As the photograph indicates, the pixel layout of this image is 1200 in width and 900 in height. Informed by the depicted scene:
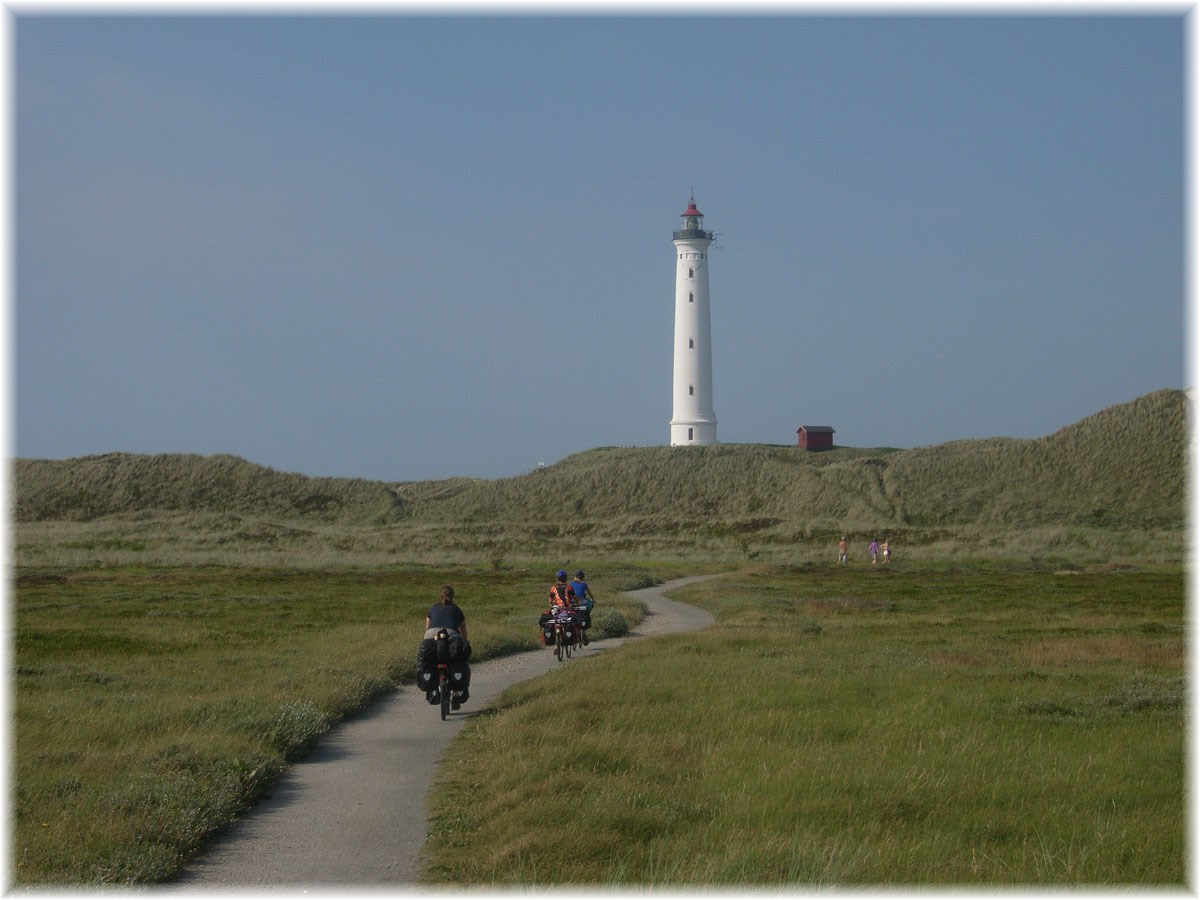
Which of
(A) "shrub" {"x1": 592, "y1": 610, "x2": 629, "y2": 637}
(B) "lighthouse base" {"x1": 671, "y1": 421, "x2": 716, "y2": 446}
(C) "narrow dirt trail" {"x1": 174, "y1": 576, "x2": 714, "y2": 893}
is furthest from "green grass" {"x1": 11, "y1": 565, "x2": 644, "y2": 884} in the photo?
(B) "lighthouse base" {"x1": 671, "y1": 421, "x2": 716, "y2": 446}

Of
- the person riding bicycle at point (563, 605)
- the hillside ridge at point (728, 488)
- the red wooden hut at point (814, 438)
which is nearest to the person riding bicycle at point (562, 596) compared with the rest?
the person riding bicycle at point (563, 605)

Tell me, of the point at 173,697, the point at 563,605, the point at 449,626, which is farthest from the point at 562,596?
the point at 173,697

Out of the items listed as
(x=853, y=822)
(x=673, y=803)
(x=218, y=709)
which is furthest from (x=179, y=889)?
→ (x=218, y=709)

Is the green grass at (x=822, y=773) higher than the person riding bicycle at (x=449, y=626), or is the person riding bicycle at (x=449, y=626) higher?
the person riding bicycle at (x=449, y=626)

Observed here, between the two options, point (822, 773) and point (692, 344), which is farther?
point (692, 344)

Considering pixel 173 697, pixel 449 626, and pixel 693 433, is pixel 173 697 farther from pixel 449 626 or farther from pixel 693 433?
pixel 693 433

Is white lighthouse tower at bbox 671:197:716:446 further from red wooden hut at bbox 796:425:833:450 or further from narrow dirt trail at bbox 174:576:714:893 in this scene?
narrow dirt trail at bbox 174:576:714:893

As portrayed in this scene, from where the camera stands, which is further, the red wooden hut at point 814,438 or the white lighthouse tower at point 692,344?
the red wooden hut at point 814,438

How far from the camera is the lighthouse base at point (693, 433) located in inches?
4833

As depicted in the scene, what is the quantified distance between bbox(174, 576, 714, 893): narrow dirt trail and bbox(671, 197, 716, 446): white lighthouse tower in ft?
329

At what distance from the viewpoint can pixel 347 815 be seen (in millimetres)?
12250

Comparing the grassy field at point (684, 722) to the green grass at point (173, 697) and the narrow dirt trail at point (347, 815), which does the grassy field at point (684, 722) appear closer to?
the green grass at point (173, 697)

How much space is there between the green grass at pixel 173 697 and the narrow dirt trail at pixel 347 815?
0.97 feet

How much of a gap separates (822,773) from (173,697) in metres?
9.84
